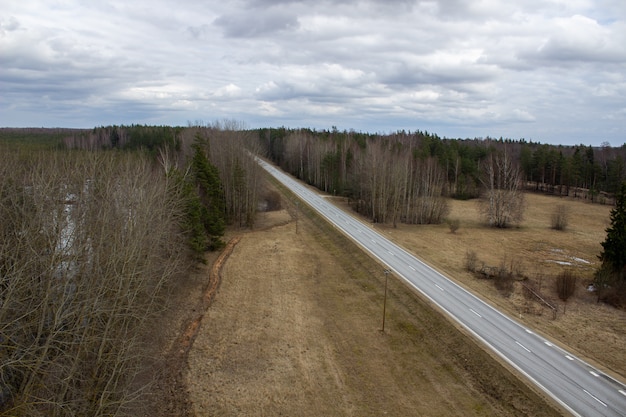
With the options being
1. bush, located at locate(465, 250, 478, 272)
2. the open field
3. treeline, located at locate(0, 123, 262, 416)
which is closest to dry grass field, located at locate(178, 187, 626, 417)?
the open field

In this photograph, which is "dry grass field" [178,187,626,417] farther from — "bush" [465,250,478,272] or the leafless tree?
the leafless tree

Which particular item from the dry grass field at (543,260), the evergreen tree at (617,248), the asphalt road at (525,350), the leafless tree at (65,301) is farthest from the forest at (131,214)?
the evergreen tree at (617,248)

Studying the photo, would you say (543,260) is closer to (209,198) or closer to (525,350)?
(525,350)

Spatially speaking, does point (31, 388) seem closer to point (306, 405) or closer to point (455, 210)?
point (306, 405)

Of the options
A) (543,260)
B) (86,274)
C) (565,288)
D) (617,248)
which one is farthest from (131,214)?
(543,260)

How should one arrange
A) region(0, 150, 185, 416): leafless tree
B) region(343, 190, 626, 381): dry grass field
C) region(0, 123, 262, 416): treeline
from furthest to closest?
region(343, 190, 626, 381): dry grass field → region(0, 123, 262, 416): treeline → region(0, 150, 185, 416): leafless tree

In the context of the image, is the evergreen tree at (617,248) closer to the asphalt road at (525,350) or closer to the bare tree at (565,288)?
the bare tree at (565,288)
